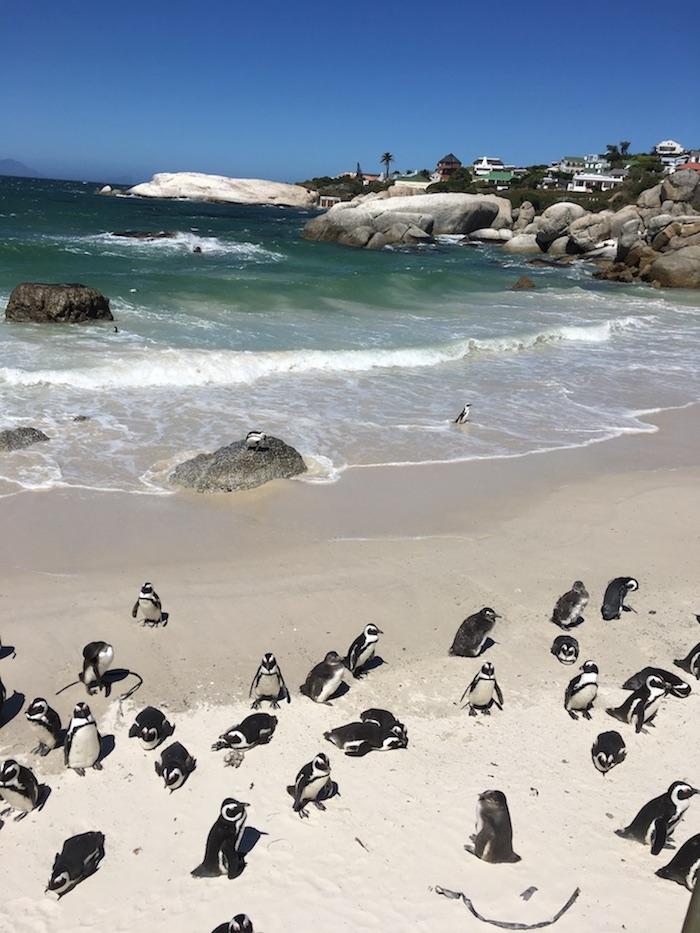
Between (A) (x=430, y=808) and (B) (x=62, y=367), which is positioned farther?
(B) (x=62, y=367)

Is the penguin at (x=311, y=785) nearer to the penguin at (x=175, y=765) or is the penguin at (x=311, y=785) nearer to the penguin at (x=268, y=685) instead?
the penguin at (x=175, y=765)

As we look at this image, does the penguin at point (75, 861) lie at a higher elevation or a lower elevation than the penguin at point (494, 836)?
lower

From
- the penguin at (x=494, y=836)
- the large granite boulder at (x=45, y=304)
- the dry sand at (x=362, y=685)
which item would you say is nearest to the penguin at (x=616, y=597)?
the dry sand at (x=362, y=685)

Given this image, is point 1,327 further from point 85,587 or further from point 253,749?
point 253,749

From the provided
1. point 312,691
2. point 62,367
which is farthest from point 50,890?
point 62,367

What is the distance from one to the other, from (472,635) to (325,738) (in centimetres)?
184

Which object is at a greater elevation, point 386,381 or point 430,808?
point 386,381

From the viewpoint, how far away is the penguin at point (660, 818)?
5.07 meters

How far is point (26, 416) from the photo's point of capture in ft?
43.6

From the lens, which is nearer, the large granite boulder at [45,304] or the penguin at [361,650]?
the penguin at [361,650]

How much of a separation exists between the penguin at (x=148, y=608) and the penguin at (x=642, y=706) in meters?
4.17

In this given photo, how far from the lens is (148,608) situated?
23.9 ft

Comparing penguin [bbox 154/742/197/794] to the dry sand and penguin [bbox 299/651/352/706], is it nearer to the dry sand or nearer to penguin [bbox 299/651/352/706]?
the dry sand

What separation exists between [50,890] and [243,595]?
3.63m
